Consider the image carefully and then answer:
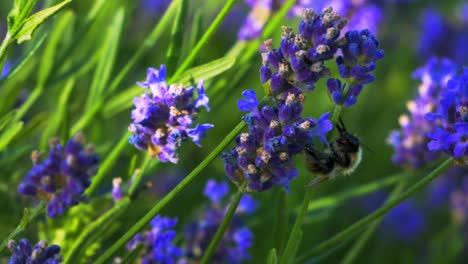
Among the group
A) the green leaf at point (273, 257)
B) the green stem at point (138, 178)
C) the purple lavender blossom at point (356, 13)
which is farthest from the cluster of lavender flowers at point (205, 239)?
the purple lavender blossom at point (356, 13)

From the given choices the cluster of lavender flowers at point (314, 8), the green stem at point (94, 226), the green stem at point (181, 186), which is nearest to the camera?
the green stem at point (181, 186)

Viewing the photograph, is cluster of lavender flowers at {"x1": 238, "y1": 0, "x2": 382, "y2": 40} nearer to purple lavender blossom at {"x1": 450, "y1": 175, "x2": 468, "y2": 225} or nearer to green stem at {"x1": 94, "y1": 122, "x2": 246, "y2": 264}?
purple lavender blossom at {"x1": 450, "y1": 175, "x2": 468, "y2": 225}

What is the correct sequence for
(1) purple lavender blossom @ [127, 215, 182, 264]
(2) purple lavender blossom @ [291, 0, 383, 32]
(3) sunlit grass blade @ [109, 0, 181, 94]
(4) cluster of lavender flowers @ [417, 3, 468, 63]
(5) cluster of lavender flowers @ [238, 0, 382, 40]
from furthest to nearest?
(4) cluster of lavender flowers @ [417, 3, 468, 63] → (2) purple lavender blossom @ [291, 0, 383, 32] → (5) cluster of lavender flowers @ [238, 0, 382, 40] → (3) sunlit grass blade @ [109, 0, 181, 94] → (1) purple lavender blossom @ [127, 215, 182, 264]

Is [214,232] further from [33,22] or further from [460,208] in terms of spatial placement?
[460,208]

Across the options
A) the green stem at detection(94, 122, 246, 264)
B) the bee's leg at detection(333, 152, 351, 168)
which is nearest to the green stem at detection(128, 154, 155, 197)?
the green stem at detection(94, 122, 246, 264)

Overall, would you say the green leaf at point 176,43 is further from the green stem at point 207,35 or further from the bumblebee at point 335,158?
the bumblebee at point 335,158

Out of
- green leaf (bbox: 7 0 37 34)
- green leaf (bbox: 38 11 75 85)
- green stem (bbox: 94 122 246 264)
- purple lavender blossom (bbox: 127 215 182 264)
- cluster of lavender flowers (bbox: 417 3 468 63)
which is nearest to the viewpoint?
green stem (bbox: 94 122 246 264)

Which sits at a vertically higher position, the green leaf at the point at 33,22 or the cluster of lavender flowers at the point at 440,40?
the cluster of lavender flowers at the point at 440,40

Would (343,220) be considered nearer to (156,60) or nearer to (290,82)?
(156,60)
